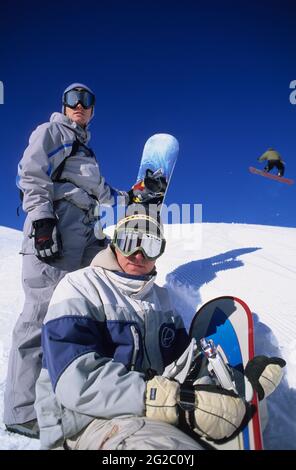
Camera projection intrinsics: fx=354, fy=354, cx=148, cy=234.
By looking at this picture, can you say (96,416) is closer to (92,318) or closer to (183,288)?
(92,318)

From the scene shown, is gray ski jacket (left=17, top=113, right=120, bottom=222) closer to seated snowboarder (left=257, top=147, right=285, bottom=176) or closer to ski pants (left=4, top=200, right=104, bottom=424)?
ski pants (left=4, top=200, right=104, bottom=424)

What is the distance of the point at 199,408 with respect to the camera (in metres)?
1.61

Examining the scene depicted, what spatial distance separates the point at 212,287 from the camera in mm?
4402

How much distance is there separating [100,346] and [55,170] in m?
1.66

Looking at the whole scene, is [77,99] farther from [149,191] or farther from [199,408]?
[199,408]

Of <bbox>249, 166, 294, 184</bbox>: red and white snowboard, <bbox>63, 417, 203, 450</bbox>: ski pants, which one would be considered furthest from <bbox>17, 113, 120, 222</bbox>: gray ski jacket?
<bbox>249, 166, 294, 184</bbox>: red and white snowboard

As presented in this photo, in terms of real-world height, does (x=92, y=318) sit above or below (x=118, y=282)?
below

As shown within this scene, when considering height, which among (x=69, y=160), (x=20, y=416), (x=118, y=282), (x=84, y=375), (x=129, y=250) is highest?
(x=69, y=160)

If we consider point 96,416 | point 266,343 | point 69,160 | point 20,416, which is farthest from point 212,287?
point 96,416

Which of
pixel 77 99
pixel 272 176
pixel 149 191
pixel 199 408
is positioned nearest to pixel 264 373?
pixel 199 408

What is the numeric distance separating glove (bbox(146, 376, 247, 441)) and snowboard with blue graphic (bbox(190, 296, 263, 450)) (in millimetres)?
299

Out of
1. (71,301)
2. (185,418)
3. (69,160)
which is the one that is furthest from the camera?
(69,160)

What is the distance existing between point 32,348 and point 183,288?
2423 mm
